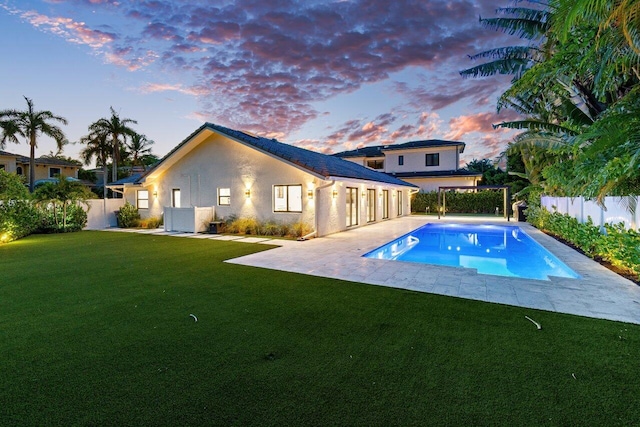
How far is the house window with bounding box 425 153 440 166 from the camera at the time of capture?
3225 cm

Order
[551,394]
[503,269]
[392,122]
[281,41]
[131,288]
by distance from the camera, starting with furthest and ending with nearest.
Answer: [392,122]
[281,41]
[503,269]
[131,288]
[551,394]

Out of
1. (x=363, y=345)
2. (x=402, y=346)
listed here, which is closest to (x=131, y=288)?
(x=363, y=345)

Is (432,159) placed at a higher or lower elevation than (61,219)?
higher

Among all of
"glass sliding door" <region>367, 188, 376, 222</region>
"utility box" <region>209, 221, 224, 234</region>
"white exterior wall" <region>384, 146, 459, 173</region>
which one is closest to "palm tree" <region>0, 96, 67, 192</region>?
"utility box" <region>209, 221, 224, 234</region>

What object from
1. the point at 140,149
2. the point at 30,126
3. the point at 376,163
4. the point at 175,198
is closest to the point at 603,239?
the point at 175,198

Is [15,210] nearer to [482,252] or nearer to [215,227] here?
[215,227]

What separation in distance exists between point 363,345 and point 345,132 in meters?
29.2

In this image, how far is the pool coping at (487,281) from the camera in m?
5.07

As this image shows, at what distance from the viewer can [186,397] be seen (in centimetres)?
275

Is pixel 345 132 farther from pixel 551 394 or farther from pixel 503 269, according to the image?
pixel 551 394

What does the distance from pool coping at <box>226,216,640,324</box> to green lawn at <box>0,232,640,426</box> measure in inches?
21.7

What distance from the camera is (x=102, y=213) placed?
19281 mm

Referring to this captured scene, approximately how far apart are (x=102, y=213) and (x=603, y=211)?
24310mm

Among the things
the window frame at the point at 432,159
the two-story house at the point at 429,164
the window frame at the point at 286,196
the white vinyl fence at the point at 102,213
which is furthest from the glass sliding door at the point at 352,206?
the window frame at the point at 432,159
